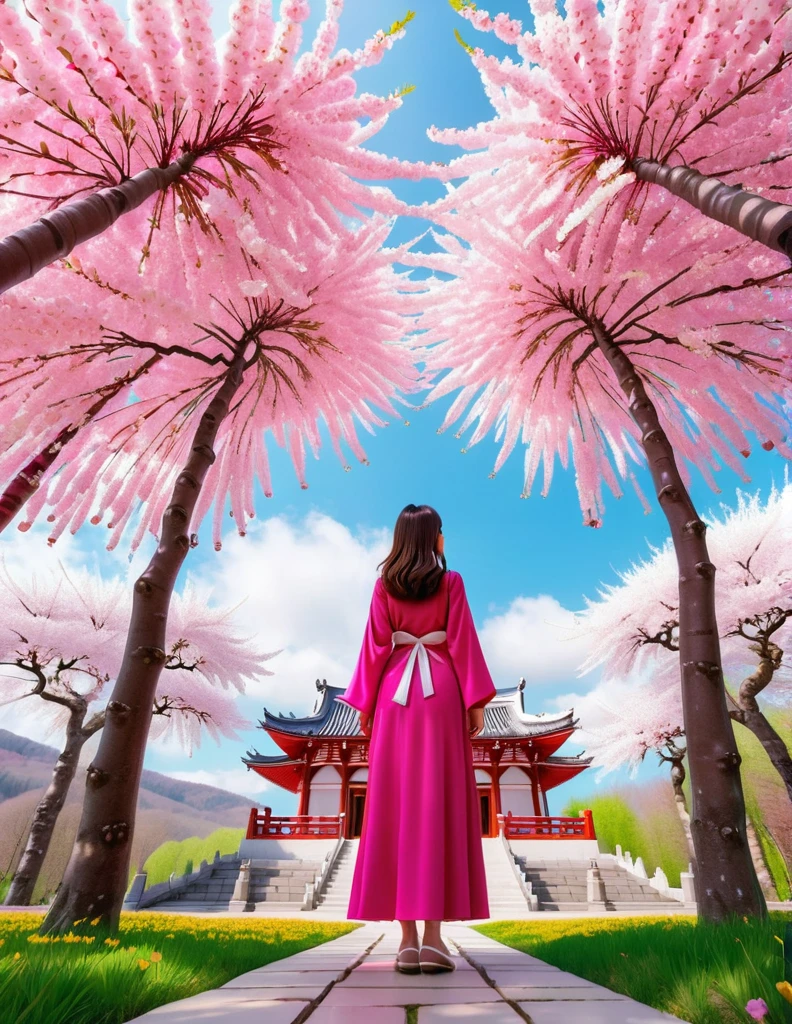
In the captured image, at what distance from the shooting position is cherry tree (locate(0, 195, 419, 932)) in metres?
2.99

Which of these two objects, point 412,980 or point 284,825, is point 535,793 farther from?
point 412,980

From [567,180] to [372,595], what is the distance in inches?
114

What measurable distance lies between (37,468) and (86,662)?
12.5 meters

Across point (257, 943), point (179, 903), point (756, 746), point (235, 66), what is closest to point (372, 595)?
point (257, 943)

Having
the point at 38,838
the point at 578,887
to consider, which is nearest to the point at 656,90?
the point at 38,838

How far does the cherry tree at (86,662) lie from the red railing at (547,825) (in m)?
8.03

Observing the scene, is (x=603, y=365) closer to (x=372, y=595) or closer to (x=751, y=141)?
(x=751, y=141)

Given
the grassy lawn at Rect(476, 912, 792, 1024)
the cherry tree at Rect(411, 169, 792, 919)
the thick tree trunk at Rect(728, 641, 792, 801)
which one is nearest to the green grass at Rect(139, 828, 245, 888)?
the thick tree trunk at Rect(728, 641, 792, 801)

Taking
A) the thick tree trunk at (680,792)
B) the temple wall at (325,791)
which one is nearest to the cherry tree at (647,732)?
the thick tree trunk at (680,792)

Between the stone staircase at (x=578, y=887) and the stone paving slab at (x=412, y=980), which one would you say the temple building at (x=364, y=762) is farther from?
the stone paving slab at (x=412, y=980)

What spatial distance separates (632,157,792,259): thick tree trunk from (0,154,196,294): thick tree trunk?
241 centimetres

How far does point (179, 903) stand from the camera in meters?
13.8

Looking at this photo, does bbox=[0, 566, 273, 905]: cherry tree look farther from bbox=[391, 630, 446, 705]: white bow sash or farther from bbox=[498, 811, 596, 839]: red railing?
bbox=[391, 630, 446, 705]: white bow sash

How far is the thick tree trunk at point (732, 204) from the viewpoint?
201cm
